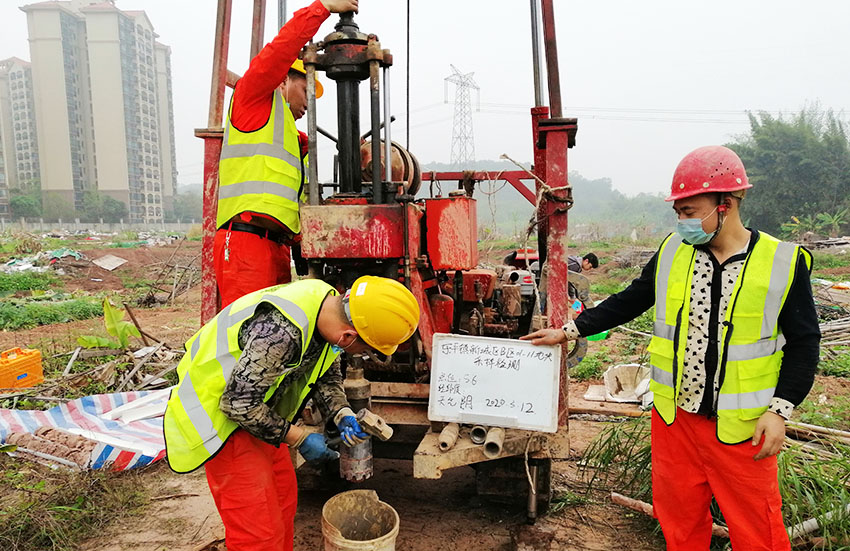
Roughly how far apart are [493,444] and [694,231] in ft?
4.42

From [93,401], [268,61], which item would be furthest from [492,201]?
[93,401]

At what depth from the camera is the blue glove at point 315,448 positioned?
260 cm

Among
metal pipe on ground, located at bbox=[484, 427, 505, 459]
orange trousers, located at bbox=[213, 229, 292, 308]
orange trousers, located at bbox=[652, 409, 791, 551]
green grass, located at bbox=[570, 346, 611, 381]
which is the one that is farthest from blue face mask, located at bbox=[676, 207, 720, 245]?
green grass, located at bbox=[570, 346, 611, 381]

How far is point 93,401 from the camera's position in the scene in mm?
5215

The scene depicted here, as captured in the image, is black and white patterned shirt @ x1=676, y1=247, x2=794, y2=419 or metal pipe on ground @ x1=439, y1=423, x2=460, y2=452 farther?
metal pipe on ground @ x1=439, y1=423, x2=460, y2=452

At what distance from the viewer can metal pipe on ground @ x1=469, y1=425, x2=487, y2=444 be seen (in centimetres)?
295

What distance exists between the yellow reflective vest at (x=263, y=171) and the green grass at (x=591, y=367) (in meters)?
4.96

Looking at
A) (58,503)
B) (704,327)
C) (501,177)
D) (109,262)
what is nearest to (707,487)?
(704,327)

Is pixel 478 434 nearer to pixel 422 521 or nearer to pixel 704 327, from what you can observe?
pixel 422 521

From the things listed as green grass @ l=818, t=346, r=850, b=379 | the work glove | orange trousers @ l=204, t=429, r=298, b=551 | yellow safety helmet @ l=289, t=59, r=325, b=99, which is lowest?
green grass @ l=818, t=346, r=850, b=379

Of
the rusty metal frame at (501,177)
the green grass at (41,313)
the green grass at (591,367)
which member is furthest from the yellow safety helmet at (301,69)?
the green grass at (41,313)

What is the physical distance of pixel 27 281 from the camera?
658 inches

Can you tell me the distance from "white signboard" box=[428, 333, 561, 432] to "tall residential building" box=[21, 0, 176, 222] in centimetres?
6653

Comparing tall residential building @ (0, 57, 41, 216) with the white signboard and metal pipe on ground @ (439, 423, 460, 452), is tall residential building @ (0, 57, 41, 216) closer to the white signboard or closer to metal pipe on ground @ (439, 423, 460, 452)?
the white signboard
